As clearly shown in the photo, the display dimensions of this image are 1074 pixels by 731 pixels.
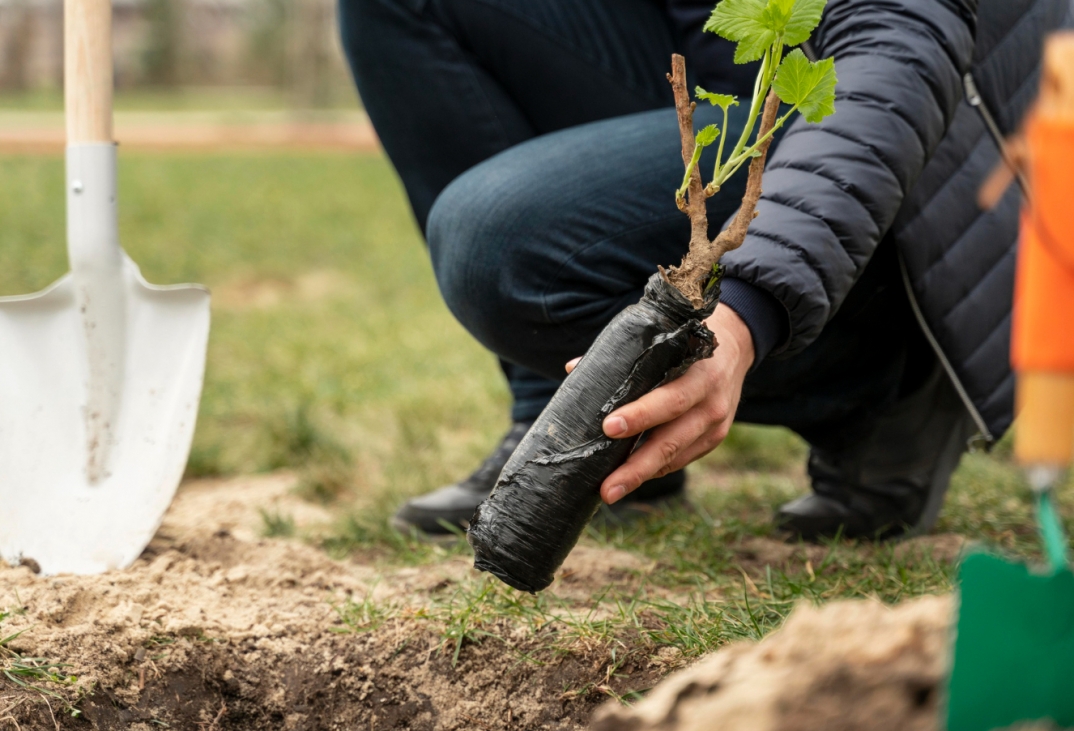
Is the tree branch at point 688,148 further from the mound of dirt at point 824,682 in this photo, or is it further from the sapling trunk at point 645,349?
the mound of dirt at point 824,682

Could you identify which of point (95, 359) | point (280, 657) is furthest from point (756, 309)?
point (95, 359)

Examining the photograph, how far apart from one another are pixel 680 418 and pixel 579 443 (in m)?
0.11

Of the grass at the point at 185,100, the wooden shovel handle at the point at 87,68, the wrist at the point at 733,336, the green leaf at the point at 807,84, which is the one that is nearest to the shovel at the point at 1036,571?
the green leaf at the point at 807,84

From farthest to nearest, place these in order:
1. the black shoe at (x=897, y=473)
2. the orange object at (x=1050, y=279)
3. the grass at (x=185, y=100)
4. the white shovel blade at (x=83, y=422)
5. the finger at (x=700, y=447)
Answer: the grass at (x=185, y=100)
the black shoe at (x=897, y=473)
the white shovel blade at (x=83, y=422)
the finger at (x=700, y=447)
the orange object at (x=1050, y=279)

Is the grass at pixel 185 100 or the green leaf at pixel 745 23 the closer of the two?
the green leaf at pixel 745 23

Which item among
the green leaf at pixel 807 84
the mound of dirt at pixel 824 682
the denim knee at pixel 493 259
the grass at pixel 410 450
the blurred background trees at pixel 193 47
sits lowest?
the blurred background trees at pixel 193 47

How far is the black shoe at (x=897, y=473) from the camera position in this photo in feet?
5.92

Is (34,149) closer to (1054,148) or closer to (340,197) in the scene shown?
(340,197)

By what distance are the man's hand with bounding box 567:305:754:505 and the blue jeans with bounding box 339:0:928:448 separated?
0.34 metres

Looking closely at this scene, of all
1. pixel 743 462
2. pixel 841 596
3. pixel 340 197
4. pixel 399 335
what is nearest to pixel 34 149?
pixel 340 197

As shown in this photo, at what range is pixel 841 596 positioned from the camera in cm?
142

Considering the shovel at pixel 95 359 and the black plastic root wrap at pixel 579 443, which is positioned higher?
the black plastic root wrap at pixel 579 443

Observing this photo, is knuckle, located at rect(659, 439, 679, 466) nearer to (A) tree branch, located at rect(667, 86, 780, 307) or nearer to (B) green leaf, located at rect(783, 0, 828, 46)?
(A) tree branch, located at rect(667, 86, 780, 307)

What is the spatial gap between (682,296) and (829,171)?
1.05 ft
